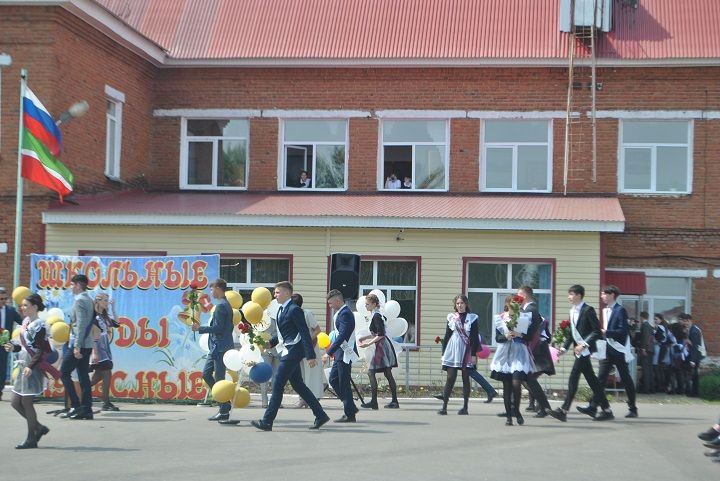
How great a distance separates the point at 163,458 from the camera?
11.2 metres

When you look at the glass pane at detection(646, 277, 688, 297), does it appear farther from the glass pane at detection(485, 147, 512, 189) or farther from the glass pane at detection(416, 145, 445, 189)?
the glass pane at detection(416, 145, 445, 189)

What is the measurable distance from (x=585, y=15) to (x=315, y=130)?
6703 mm

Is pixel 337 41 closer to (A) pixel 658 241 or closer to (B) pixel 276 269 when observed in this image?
(B) pixel 276 269

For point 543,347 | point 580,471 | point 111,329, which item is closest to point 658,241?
point 543,347

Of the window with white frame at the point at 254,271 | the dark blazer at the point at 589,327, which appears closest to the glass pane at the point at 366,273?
the window with white frame at the point at 254,271

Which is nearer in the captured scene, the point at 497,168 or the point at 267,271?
the point at 267,271

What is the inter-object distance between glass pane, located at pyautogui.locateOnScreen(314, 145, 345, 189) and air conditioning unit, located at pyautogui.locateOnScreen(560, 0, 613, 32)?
5.86 m

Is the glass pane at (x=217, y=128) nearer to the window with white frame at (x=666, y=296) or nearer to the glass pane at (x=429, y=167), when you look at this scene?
the glass pane at (x=429, y=167)

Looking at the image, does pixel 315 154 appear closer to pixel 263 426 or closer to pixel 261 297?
pixel 261 297

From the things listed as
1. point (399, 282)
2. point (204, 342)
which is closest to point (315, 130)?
point (399, 282)

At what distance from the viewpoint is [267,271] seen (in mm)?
22406

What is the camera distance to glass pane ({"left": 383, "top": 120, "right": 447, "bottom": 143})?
2505 cm

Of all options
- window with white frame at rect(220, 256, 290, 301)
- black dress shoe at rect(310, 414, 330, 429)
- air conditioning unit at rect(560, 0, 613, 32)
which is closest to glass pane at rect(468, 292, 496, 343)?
window with white frame at rect(220, 256, 290, 301)

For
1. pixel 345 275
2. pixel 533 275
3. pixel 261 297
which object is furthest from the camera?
pixel 533 275
